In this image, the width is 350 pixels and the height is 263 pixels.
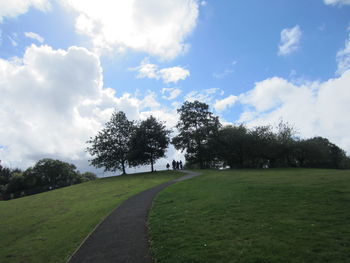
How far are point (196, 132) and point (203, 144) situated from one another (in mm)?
3242

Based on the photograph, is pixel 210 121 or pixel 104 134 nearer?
pixel 104 134

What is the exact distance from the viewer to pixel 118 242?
26.0ft

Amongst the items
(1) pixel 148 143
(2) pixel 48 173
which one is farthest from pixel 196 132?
(2) pixel 48 173

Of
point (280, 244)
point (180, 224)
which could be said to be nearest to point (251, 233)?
point (280, 244)

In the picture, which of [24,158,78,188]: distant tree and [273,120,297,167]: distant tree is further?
[24,158,78,188]: distant tree

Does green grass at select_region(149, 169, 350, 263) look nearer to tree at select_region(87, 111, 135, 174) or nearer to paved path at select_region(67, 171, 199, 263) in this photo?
paved path at select_region(67, 171, 199, 263)

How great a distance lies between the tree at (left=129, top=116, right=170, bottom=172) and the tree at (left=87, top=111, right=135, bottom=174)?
2.72 metres

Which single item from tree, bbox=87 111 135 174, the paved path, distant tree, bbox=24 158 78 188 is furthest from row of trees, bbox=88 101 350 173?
distant tree, bbox=24 158 78 188

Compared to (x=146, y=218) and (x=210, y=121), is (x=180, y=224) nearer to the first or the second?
(x=146, y=218)

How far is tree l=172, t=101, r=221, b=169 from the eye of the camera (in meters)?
48.9

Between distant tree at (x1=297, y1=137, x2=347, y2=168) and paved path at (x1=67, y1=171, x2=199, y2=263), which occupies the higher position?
distant tree at (x1=297, y1=137, x2=347, y2=168)

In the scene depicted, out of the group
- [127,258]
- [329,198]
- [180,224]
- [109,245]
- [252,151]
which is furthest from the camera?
[252,151]

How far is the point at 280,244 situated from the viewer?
607 cm

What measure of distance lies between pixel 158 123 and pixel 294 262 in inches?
1625
